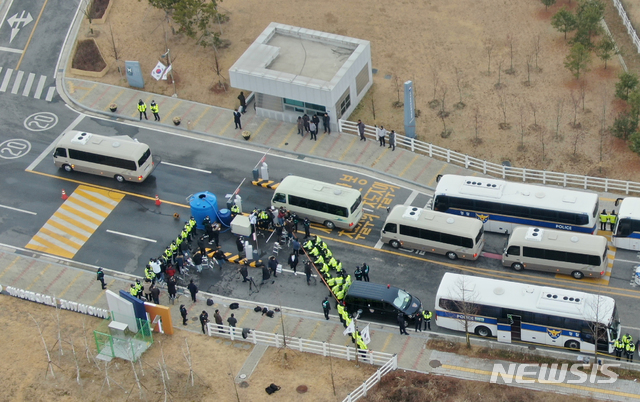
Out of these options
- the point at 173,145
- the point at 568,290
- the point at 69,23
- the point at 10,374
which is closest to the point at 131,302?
the point at 10,374

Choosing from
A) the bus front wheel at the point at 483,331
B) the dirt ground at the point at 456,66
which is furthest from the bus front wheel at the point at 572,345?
the dirt ground at the point at 456,66

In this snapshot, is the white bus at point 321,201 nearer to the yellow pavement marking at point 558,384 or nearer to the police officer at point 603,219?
the yellow pavement marking at point 558,384

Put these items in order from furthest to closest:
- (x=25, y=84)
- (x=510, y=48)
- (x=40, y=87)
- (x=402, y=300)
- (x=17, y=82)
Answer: (x=510, y=48) < (x=17, y=82) < (x=25, y=84) < (x=40, y=87) < (x=402, y=300)

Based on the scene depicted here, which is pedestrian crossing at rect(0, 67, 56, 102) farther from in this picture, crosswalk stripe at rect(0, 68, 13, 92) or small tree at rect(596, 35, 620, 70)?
small tree at rect(596, 35, 620, 70)

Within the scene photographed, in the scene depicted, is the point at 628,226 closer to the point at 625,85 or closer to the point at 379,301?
the point at 379,301

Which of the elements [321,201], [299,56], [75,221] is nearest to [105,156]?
[75,221]

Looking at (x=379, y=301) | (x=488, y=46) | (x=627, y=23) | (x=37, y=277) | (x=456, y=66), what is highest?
(x=627, y=23)

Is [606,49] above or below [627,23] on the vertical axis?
below

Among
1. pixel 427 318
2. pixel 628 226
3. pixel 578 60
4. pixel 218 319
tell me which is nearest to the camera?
pixel 427 318
